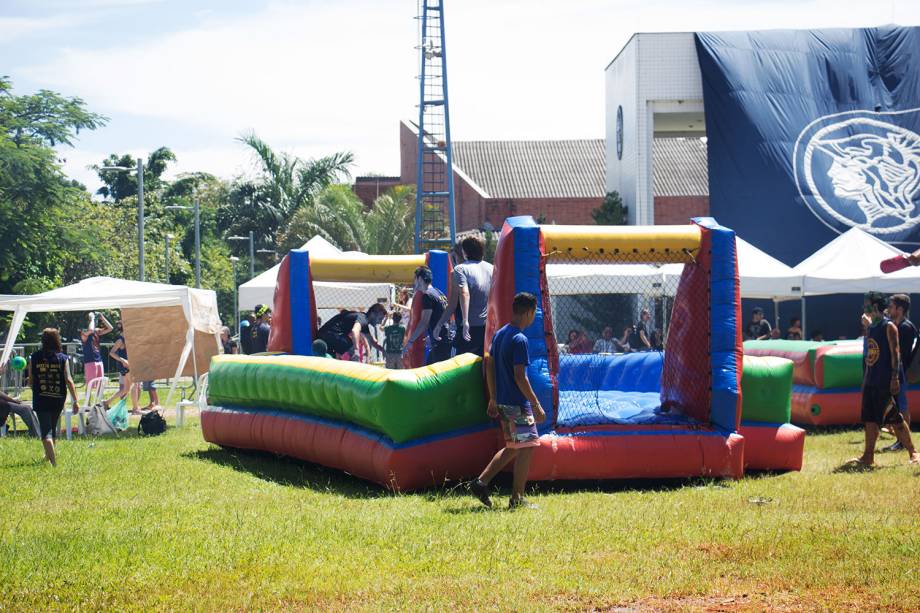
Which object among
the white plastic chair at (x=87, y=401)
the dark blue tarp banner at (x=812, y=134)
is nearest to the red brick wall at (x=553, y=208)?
the dark blue tarp banner at (x=812, y=134)

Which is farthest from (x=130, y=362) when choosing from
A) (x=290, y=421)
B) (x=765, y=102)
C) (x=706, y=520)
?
(x=765, y=102)

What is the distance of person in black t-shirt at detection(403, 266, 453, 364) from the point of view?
38.6ft

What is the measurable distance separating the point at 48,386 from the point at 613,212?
24.6 meters

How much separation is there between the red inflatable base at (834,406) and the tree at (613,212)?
1991 cm

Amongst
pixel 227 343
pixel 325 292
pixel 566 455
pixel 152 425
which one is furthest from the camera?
pixel 325 292

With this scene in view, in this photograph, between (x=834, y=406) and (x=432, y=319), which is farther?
(x=834, y=406)

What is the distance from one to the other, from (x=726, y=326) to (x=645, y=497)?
1858 mm

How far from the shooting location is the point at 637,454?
1000 centimetres

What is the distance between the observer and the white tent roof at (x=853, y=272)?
19266mm

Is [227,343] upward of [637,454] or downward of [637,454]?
downward

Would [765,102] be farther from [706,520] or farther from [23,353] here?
[706,520]

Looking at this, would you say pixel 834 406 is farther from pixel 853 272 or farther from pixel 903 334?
pixel 853 272

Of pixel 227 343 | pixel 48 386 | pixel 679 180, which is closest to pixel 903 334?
pixel 48 386

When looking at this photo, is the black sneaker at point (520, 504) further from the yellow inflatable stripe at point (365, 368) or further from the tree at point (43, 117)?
the tree at point (43, 117)
